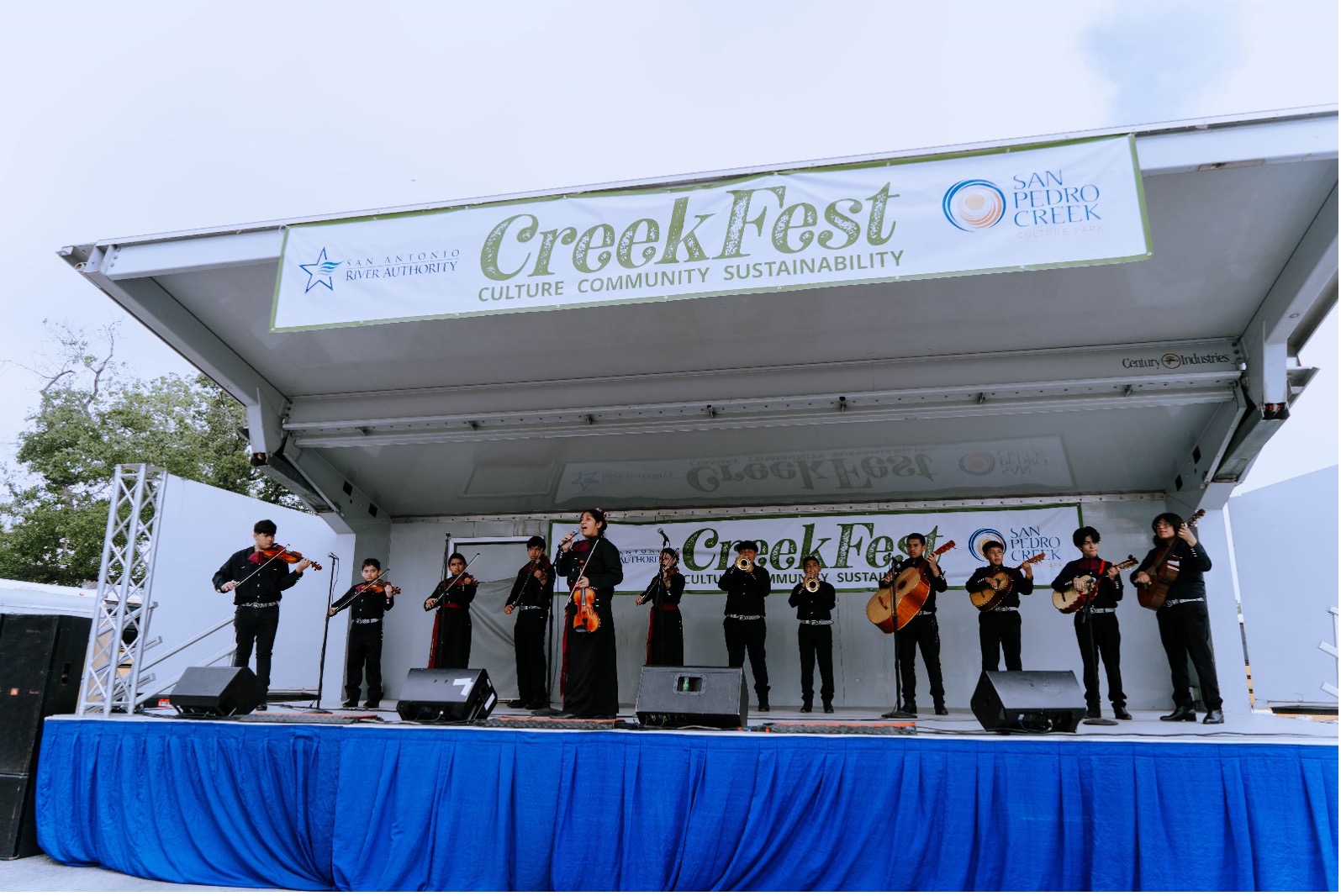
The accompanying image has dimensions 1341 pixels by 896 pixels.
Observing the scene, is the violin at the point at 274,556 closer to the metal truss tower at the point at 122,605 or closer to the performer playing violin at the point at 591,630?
the metal truss tower at the point at 122,605

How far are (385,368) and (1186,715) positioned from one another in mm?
6527

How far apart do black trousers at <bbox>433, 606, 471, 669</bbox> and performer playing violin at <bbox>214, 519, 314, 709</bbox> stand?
1.58 metres

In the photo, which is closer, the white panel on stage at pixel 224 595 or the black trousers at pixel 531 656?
the black trousers at pixel 531 656

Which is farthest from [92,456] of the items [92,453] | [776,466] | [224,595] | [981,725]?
[981,725]

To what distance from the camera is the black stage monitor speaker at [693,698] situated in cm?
406

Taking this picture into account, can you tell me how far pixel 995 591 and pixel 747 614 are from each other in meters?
2.01

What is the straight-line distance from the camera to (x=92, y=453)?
60.1 feet

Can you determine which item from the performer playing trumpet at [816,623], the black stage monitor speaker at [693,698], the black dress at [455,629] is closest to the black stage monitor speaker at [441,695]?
the black stage monitor speaker at [693,698]

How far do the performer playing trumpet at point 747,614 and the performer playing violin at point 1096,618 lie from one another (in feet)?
7.65

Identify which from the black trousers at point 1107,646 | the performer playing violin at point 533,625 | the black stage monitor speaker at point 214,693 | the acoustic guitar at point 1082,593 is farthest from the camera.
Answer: the performer playing violin at point 533,625

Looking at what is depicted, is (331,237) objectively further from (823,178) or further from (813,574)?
(813,574)

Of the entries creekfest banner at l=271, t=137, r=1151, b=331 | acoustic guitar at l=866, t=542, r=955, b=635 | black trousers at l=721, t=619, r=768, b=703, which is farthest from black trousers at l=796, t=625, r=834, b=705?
creekfest banner at l=271, t=137, r=1151, b=331

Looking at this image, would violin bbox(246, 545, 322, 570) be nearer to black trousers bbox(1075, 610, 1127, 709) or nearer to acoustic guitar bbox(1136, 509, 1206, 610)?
black trousers bbox(1075, 610, 1127, 709)

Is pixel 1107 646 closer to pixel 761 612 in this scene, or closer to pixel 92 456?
pixel 761 612
